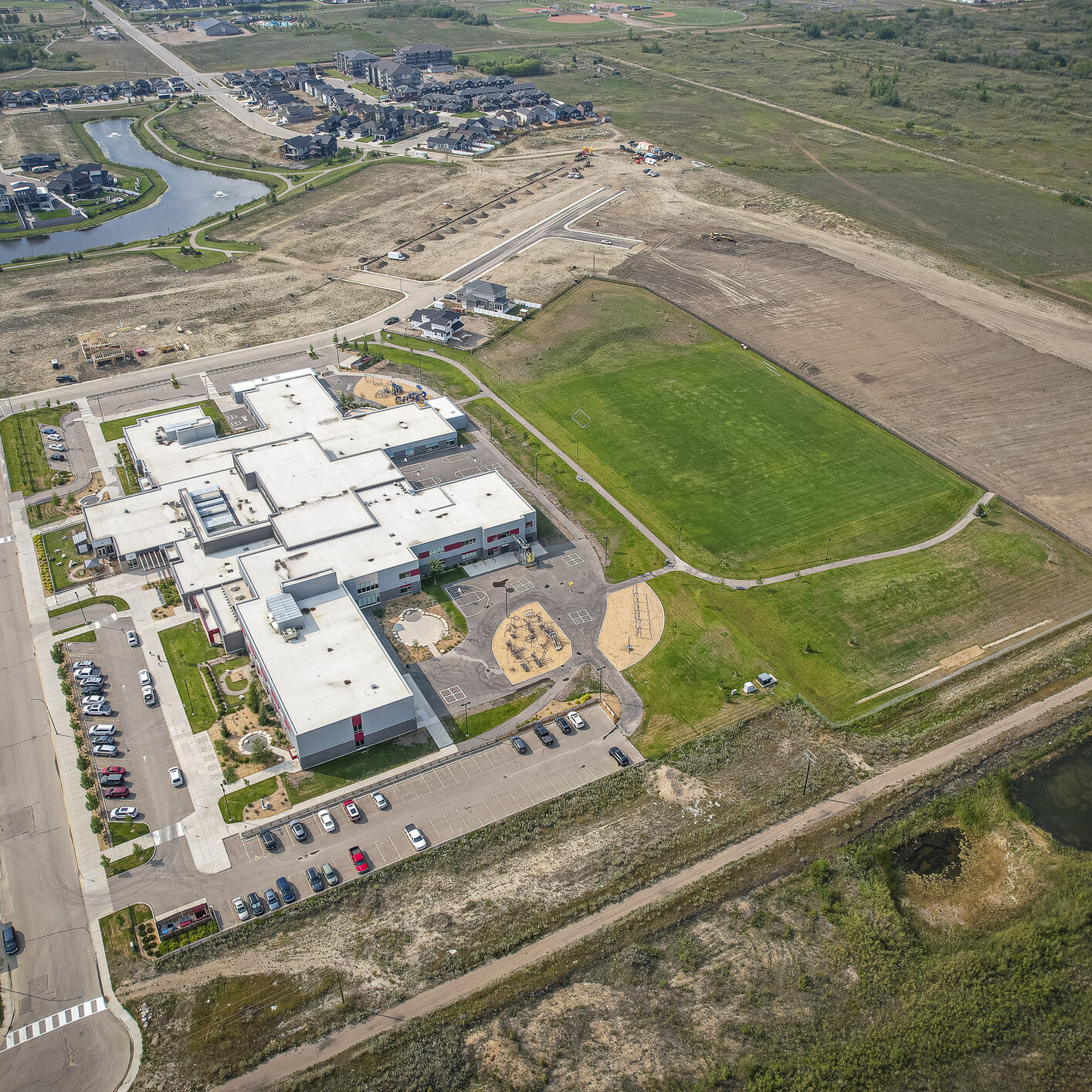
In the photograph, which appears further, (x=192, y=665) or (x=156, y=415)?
(x=156, y=415)

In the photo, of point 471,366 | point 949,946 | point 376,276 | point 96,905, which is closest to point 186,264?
point 376,276

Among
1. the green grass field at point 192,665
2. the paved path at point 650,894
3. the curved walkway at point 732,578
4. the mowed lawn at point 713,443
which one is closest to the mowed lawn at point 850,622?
the curved walkway at point 732,578

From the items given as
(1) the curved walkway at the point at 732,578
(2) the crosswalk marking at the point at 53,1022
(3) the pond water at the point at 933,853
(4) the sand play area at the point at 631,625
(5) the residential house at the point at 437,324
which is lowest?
(3) the pond water at the point at 933,853

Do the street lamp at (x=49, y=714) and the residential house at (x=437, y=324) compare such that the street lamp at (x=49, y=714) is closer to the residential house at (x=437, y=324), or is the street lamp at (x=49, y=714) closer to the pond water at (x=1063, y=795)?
→ the residential house at (x=437, y=324)

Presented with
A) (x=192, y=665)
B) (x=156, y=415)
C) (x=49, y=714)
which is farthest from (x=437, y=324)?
(x=49, y=714)

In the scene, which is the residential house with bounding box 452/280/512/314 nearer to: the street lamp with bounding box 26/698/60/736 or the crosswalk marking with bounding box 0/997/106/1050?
the street lamp with bounding box 26/698/60/736

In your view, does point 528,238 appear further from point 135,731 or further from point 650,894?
point 650,894

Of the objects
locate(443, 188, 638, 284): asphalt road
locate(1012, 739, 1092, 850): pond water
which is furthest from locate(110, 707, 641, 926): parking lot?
locate(443, 188, 638, 284): asphalt road
